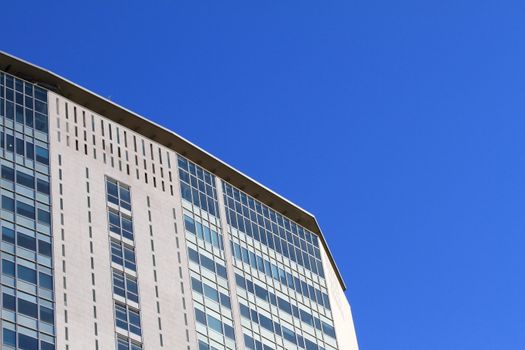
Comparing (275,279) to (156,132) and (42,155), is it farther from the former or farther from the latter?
(42,155)

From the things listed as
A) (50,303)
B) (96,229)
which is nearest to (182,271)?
(96,229)

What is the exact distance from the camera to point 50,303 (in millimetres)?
75688

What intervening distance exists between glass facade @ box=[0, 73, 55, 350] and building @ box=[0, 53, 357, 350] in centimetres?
8

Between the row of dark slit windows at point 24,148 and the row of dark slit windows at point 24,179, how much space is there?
161 centimetres

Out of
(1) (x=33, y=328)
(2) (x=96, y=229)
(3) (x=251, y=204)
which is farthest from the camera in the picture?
(3) (x=251, y=204)

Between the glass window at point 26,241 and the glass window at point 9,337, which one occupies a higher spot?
the glass window at point 26,241

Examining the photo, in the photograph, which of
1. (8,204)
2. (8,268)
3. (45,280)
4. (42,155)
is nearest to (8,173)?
(8,204)

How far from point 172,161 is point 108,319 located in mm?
17833

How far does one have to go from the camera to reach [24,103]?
86.6 m

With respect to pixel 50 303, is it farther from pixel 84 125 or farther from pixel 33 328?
pixel 84 125

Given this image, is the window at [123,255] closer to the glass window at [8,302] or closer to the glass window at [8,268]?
the glass window at [8,268]

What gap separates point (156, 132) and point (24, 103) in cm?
1039

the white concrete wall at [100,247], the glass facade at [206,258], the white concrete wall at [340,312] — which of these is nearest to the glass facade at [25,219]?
the white concrete wall at [100,247]

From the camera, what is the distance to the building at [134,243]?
253 ft
